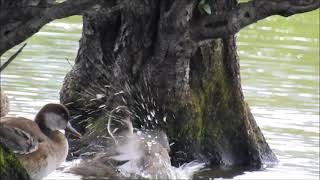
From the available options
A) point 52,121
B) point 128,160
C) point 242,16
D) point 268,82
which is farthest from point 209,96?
point 268,82

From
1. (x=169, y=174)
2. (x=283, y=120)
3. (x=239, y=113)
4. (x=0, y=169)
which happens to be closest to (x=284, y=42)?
(x=283, y=120)

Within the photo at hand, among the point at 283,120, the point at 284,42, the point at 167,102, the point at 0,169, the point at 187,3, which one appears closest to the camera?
the point at 0,169

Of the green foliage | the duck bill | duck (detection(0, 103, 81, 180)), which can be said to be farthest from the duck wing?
the green foliage

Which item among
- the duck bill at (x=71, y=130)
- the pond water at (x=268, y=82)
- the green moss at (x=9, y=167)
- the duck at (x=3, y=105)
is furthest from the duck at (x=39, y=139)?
the pond water at (x=268, y=82)

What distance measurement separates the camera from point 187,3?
995 cm

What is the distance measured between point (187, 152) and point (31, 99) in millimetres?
2930

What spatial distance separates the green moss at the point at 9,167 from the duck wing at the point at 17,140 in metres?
0.41

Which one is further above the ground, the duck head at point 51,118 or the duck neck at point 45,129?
the duck head at point 51,118

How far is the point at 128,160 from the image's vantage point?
33.2ft

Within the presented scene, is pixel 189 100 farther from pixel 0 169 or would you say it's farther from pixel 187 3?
pixel 0 169

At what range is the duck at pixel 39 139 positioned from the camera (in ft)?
27.5

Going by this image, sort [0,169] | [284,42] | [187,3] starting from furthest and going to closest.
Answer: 1. [284,42]
2. [187,3]
3. [0,169]

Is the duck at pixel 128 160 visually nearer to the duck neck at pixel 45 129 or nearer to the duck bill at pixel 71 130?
the duck bill at pixel 71 130

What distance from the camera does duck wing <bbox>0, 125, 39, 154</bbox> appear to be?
8.11 metres
